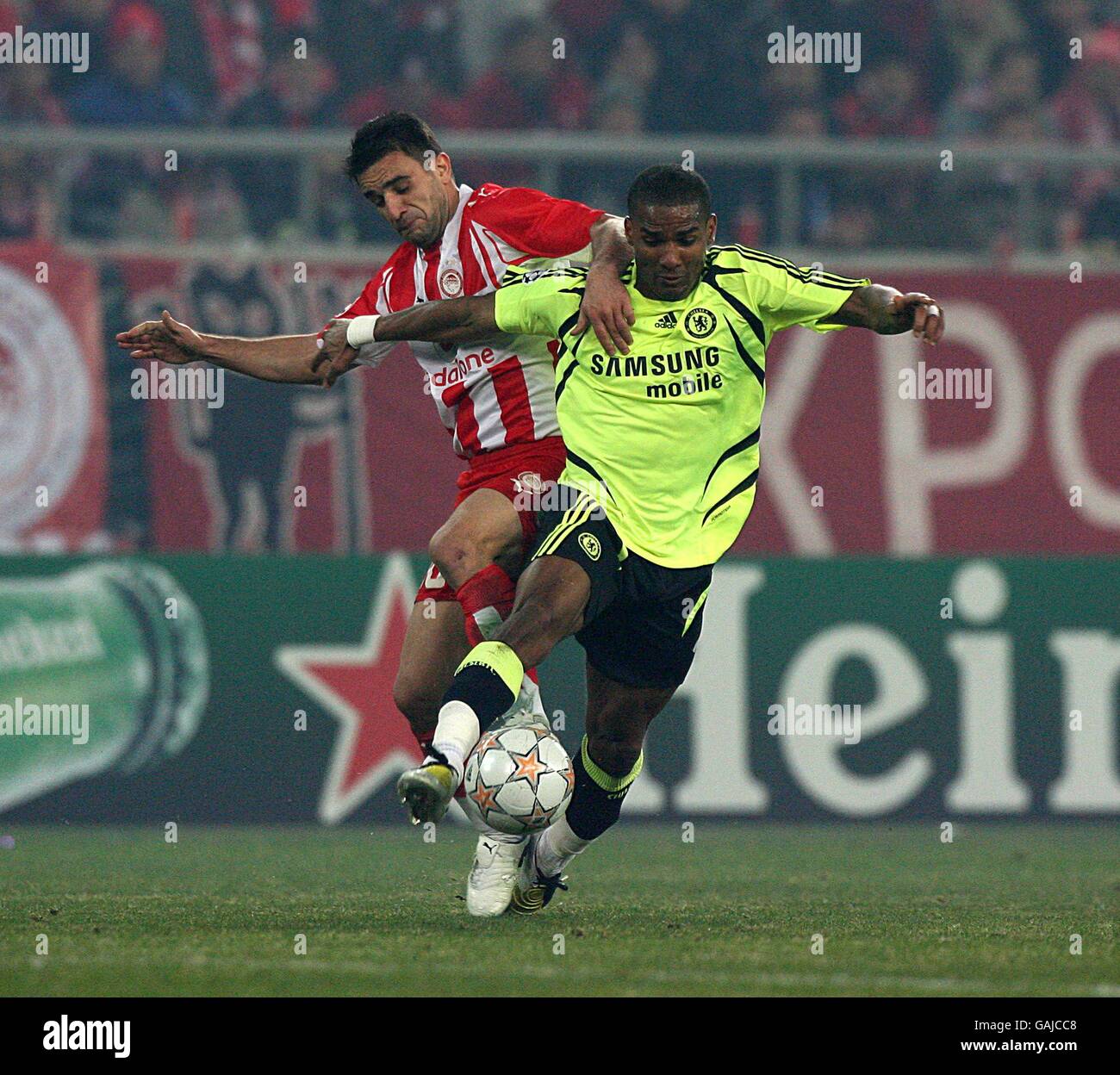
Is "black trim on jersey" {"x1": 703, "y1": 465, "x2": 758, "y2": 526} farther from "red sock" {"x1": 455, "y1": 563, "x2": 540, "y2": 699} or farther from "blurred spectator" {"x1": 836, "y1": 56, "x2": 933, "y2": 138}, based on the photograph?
"blurred spectator" {"x1": 836, "y1": 56, "x2": 933, "y2": 138}

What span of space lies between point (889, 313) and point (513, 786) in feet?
6.26

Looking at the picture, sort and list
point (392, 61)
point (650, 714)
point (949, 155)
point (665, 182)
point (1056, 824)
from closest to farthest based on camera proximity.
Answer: point (665, 182)
point (650, 714)
point (1056, 824)
point (949, 155)
point (392, 61)

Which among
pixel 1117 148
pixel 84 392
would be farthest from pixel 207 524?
pixel 1117 148

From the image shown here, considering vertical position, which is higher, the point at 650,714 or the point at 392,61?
the point at 392,61

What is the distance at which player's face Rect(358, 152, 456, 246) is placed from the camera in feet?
22.5

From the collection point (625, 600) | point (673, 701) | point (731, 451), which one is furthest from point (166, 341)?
point (673, 701)

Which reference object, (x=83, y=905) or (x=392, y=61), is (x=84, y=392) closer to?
(x=392, y=61)

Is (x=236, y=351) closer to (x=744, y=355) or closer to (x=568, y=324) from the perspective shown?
(x=568, y=324)

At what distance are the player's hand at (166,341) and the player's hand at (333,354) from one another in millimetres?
393

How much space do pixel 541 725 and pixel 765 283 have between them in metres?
1.55

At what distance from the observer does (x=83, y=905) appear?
688 cm

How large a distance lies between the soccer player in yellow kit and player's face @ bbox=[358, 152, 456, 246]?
41 cm

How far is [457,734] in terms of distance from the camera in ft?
19.1

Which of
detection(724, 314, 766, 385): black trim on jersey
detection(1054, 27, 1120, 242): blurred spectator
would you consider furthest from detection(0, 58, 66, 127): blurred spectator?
detection(724, 314, 766, 385): black trim on jersey
